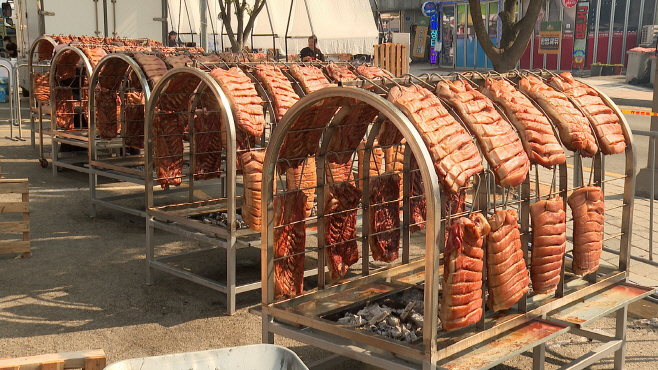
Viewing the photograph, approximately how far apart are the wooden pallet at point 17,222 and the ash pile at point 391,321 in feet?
15.1

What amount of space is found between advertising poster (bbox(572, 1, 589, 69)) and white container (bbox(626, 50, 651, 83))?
12.3 feet

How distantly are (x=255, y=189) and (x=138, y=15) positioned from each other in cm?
1328

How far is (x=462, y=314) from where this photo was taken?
3895 millimetres

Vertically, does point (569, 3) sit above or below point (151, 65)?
above

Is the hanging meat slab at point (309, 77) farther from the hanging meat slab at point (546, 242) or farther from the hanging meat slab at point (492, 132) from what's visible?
the hanging meat slab at point (546, 242)

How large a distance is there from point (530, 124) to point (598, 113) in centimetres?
89

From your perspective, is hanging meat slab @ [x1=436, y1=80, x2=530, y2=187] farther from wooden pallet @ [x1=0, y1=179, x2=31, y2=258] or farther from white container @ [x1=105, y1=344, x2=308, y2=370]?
wooden pallet @ [x1=0, y1=179, x2=31, y2=258]

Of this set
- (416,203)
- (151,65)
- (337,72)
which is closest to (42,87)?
(151,65)

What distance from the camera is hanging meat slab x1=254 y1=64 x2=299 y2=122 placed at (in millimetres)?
6711

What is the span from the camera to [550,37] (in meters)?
32.4

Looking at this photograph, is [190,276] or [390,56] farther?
[390,56]

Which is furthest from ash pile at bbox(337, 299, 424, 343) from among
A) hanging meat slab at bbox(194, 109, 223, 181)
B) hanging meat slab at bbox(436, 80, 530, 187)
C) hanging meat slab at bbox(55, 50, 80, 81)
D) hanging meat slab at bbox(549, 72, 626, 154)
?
hanging meat slab at bbox(55, 50, 80, 81)

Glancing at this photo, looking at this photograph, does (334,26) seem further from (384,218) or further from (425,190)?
(425,190)

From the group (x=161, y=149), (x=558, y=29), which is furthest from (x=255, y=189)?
(x=558, y=29)
